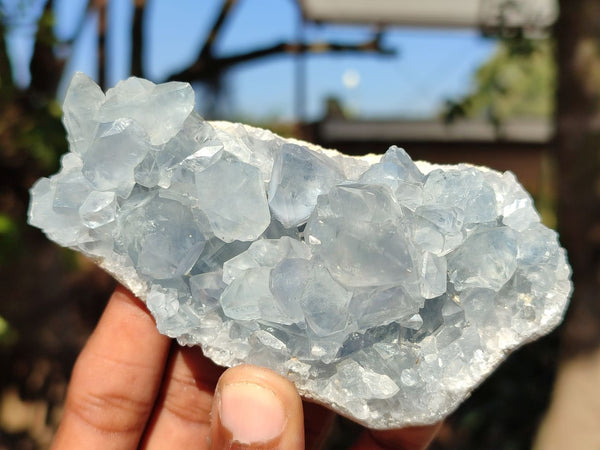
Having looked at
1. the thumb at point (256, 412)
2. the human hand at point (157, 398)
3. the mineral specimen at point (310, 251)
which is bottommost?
the human hand at point (157, 398)

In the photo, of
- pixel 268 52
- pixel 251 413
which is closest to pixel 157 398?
pixel 251 413

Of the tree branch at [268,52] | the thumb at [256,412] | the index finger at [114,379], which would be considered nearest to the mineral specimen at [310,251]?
the thumb at [256,412]

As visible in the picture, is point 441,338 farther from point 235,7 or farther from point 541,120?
point 541,120

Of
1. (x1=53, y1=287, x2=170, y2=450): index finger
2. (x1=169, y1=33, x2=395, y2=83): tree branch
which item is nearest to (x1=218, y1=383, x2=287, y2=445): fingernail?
(x1=53, y1=287, x2=170, y2=450): index finger

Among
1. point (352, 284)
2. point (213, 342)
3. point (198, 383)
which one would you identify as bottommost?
point (198, 383)

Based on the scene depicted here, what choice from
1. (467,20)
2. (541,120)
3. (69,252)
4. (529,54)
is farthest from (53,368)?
(541,120)

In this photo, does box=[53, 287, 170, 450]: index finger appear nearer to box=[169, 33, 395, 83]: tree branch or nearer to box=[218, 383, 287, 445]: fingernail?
box=[218, 383, 287, 445]: fingernail

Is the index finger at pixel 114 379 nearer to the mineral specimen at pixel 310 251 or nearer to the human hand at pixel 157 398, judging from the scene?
the human hand at pixel 157 398
